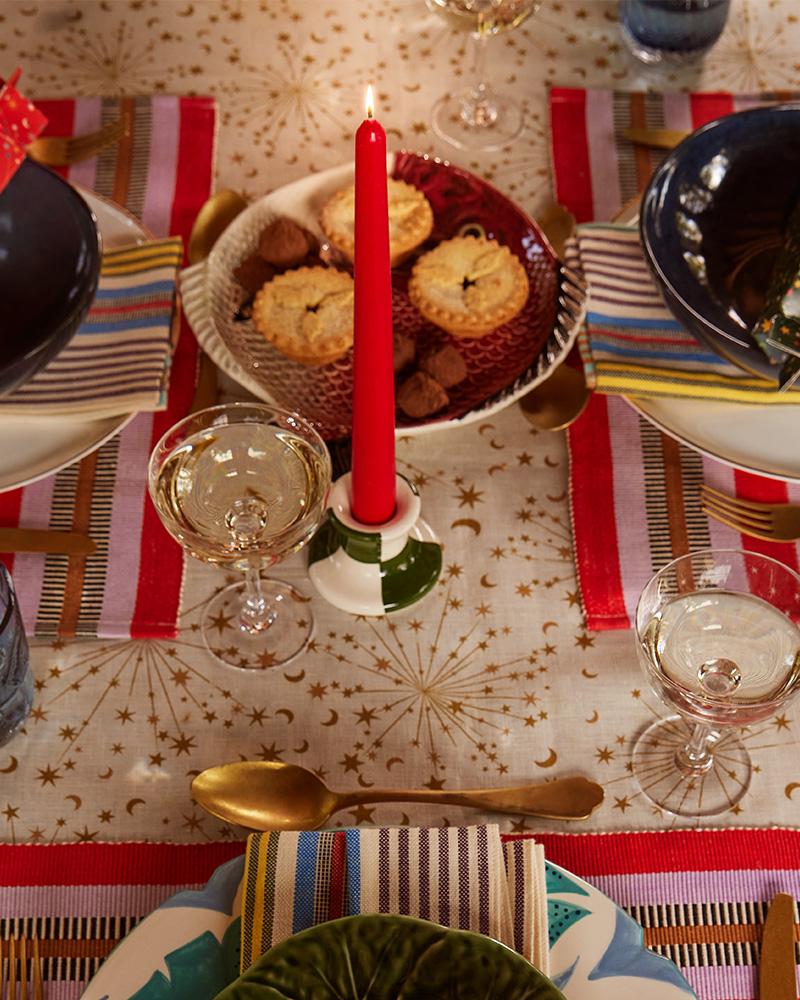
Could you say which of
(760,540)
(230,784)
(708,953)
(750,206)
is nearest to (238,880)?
(230,784)

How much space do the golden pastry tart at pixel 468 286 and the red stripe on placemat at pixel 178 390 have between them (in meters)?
0.24

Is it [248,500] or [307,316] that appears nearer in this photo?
[248,500]

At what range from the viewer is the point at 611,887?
0.82 meters

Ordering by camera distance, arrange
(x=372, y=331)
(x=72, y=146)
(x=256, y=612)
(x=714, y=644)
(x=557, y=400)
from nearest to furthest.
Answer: (x=372, y=331), (x=714, y=644), (x=256, y=612), (x=557, y=400), (x=72, y=146)

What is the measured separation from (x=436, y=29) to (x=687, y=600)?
0.87 m

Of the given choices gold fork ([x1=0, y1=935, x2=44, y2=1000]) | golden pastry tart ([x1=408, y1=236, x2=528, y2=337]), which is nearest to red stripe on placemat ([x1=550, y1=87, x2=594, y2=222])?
golden pastry tart ([x1=408, y1=236, x2=528, y2=337])

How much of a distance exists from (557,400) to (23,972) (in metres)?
0.66

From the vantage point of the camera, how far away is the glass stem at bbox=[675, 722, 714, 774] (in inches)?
34.4

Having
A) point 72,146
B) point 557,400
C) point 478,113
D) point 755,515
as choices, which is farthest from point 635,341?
point 72,146

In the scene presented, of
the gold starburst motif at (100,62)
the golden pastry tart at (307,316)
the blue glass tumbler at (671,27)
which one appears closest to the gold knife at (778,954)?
the golden pastry tart at (307,316)

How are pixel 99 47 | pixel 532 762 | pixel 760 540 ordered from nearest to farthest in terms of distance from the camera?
pixel 532 762
pixel 760 540
pixel 99 47

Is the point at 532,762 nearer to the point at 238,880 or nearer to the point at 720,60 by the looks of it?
the point at 238,880

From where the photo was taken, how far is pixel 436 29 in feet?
4.50

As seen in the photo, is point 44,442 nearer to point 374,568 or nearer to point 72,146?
point 374,568
